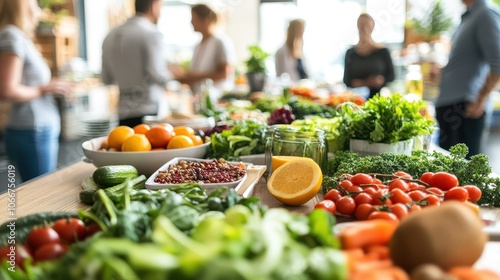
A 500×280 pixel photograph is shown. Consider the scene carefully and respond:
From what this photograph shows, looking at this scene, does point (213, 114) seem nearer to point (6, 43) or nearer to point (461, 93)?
point (6, 43)

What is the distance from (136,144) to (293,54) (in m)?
4.85

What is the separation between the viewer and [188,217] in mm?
1021

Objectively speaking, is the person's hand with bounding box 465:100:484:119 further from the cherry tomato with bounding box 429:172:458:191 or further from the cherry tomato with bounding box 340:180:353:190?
the cherry tomato with bounding box 340:180:353:190

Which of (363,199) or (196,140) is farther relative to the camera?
(196,140)

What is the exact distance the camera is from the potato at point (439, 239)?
87 centimetres

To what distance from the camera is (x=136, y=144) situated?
2055mm

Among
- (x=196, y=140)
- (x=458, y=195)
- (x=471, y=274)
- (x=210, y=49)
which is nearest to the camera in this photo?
(x=471, y=274)

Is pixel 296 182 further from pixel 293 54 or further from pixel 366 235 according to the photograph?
pixel 293 54

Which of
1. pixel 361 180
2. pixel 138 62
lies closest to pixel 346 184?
pixel 361 180

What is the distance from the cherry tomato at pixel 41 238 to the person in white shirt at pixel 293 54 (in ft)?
18.8

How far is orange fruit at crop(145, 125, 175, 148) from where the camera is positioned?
2148 mm

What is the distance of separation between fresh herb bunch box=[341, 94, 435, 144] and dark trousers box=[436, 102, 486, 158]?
76.4 inches

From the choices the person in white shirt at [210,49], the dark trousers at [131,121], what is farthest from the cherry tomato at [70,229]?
the person in white shirt at [210,49]

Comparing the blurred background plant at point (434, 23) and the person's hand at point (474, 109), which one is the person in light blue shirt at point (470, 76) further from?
the blurred background plant at point (434, 23)
